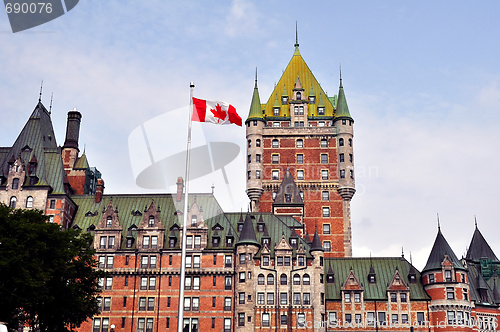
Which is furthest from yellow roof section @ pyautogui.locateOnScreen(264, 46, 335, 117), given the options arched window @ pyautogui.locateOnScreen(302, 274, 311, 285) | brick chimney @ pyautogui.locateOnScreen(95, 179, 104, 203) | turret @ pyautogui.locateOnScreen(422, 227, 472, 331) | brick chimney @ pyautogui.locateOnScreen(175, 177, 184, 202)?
arched window @ pyautogui.locateOnScreen(302, 274, 311, 285)

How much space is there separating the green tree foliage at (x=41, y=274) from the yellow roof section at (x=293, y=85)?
198 ft

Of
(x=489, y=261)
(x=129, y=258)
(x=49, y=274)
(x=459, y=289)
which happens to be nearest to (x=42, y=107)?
(x=129, y=258)

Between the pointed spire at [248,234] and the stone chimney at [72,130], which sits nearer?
the pointed spire at [248,234]

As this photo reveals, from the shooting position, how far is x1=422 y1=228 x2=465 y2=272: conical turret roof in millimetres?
99250

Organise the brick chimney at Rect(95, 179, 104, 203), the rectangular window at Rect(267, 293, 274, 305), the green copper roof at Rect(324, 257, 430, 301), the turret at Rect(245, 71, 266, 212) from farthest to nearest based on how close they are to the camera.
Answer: the turret at Rect(245, 71, 266, 212)
the brick chimney at Rect(95, 179, 104, 203)
the green copper roof at Rect(324, 257, 430, 301)
the rectangular window at Rect(267, 293, 274, 305)

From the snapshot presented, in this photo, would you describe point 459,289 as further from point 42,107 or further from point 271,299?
point 42,107

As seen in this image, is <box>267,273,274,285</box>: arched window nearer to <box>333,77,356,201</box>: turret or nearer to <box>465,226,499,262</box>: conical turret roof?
<box>333,77,356,201</box>: turret

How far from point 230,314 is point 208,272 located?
6908mm

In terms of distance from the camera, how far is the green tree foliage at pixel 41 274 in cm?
6881

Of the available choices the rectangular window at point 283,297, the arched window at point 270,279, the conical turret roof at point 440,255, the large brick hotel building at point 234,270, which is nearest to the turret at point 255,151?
the large brick hotel building at point 234,270

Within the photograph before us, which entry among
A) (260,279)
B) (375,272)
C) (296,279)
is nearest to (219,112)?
(260,279)

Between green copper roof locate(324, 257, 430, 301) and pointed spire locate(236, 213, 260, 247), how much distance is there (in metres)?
13.6

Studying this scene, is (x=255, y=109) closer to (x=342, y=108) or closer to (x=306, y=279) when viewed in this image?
(x=342, y=108)

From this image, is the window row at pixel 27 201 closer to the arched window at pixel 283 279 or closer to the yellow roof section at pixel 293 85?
the arched window at pixel 283 279
